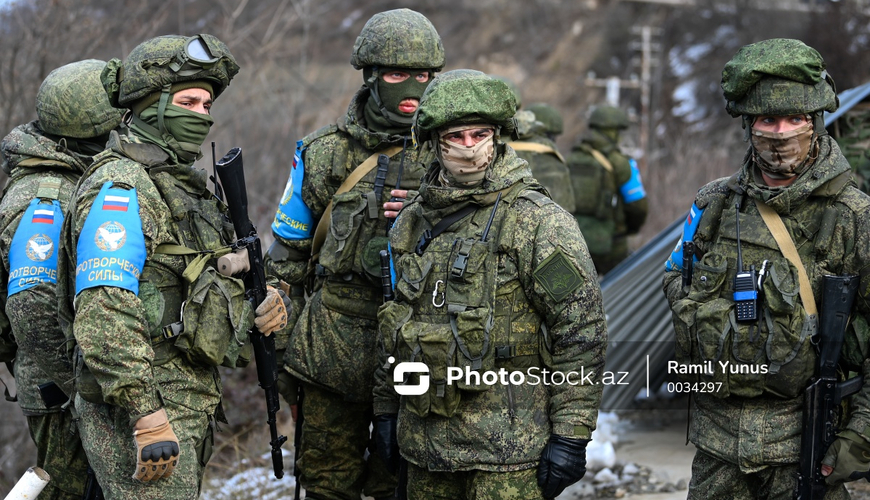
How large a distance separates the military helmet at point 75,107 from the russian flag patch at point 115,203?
4.77 feet

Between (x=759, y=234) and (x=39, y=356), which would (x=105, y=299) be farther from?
(x=759, y=234)

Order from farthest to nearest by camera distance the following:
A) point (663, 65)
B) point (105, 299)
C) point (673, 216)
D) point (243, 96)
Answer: point (663, 65) → point (673, 216) → point (243, 96) → point (105, 299)

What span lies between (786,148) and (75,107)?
335 cm

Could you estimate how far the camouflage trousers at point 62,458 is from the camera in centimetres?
461

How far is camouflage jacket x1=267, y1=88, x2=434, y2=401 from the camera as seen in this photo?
15.5 feet

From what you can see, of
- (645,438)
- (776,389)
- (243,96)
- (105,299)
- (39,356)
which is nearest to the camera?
(105,299)

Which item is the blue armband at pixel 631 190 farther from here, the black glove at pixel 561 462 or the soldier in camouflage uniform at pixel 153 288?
the black glove at pixel 561 462

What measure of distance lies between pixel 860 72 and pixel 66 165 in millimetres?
16403

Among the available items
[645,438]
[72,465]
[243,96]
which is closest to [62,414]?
[72,465]

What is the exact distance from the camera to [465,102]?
3750mm

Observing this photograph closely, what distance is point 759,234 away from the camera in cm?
391

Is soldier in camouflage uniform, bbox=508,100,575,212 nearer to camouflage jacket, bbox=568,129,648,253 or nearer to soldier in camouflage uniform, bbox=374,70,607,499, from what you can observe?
camouflage jacket, bbox=568,129,648,253

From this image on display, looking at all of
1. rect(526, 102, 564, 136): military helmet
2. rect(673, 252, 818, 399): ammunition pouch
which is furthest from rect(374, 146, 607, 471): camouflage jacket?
rect(526, 102, 564, 136): military helmet

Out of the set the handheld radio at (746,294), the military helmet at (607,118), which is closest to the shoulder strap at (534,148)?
the military helmet at (607,118)
